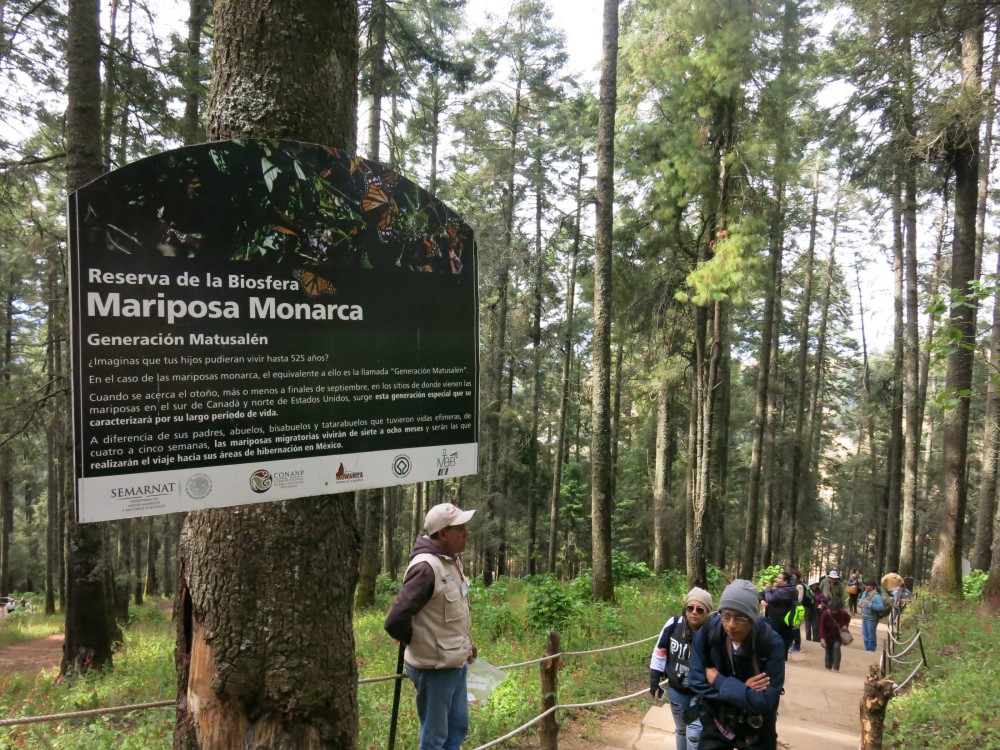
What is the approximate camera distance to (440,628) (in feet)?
12.0

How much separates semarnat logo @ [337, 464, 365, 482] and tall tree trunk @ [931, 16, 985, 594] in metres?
11.4

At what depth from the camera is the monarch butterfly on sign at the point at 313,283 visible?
6.43 feet

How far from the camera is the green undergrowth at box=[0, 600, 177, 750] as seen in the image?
16.3ft

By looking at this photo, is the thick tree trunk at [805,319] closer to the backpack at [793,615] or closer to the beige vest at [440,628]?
the backpack at [793,615]

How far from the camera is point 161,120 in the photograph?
8.24 meters

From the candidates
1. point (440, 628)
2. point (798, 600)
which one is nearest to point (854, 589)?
point (798, 600)

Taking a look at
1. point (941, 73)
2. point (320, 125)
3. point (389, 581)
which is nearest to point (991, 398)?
point (941, 73)

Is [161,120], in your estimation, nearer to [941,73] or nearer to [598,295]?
[598,295]

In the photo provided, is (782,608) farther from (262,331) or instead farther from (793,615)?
(262,331)

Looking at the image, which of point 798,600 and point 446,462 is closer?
point 446,462

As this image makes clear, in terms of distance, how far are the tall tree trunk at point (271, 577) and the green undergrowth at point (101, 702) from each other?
385cm

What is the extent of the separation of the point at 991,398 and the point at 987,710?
12.4m

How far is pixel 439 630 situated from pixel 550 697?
196 centimetres

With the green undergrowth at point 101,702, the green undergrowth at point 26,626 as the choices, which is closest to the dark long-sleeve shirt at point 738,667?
the green undergrowth at point 101,702
